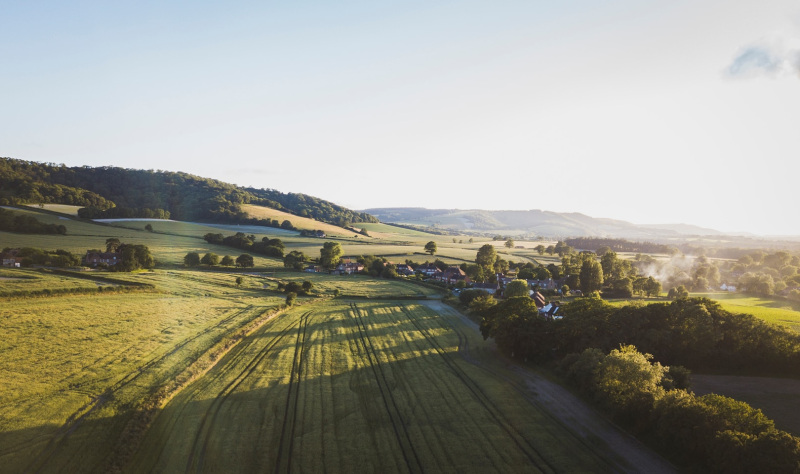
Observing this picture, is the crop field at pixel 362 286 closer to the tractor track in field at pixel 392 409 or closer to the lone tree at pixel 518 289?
the lone tree at pixel 518 289

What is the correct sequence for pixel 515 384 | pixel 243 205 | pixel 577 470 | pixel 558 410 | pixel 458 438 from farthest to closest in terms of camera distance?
pixel 243 205
pixel 515 384
pixel 558 410
pixel 458 438
pixel 577 470

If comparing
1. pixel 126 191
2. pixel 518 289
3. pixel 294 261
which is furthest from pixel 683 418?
pixel 126 191

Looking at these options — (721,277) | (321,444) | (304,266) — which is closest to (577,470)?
(321,444)

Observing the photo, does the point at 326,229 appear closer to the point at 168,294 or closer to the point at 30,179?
the point at 30,179

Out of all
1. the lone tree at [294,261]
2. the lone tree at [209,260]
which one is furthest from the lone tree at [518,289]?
the lone tree at [209,260]

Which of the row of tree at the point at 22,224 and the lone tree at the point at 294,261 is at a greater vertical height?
the row of tree at the point at 22,224

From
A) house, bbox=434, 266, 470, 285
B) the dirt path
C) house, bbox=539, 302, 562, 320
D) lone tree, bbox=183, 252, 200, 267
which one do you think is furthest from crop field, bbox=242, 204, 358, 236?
the dirt path

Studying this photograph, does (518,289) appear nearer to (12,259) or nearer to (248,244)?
(12,259)
